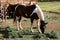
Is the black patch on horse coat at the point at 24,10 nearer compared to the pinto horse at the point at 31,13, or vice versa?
the pinto horse at the point at 31,13

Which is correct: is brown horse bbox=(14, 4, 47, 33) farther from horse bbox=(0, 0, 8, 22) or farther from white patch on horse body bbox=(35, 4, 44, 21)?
horse bbox=(0, 0, 8, 22)

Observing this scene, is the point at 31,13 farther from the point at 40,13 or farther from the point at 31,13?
the point at 40,13

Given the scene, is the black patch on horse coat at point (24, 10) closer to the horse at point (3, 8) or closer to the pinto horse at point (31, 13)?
the pinto horse at point (31, 13)

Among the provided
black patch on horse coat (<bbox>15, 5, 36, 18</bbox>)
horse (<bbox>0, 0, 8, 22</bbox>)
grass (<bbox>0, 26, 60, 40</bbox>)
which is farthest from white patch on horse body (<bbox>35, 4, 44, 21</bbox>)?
horse (<bbox>0, 0, 8, 22</bbox>)

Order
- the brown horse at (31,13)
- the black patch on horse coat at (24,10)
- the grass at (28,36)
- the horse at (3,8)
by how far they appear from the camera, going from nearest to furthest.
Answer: the grass at (28,36), the brown horse at (31,13), the black patch on horse coat at (24,10), the horse at (3,8)

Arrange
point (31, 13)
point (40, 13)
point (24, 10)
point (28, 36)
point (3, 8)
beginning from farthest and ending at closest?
point (3, 8)
point (24, 10)
point (31, 13)
point (40, 13)
point (28, 36)

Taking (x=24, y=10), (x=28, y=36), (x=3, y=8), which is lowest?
(x=28, y=36)

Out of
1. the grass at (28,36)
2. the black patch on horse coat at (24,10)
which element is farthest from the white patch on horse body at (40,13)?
the grass at (28,36)

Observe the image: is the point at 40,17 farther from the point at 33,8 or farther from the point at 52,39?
the point at 52,39

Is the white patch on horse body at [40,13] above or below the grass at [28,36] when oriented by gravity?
above

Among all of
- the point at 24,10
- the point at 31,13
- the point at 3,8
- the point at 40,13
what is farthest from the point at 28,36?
the point at 3,8

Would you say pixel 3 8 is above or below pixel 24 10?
below

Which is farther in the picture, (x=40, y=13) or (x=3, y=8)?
(x=3, y=8)

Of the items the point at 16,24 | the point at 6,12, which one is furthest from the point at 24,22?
the point at 16,24
